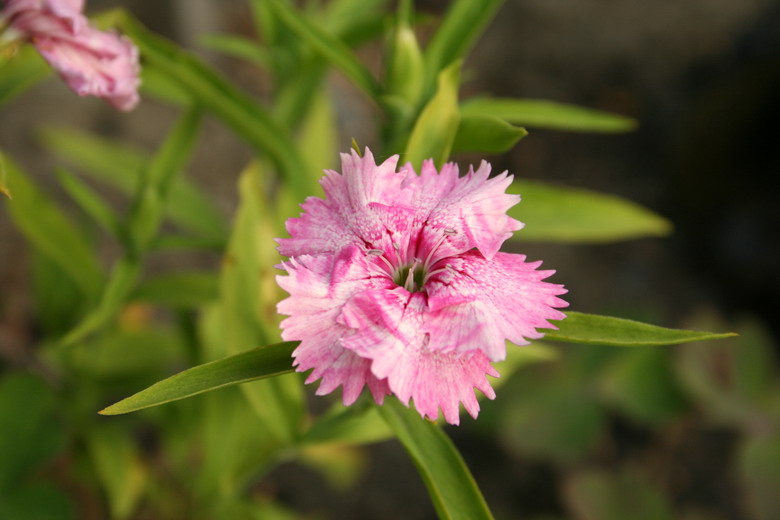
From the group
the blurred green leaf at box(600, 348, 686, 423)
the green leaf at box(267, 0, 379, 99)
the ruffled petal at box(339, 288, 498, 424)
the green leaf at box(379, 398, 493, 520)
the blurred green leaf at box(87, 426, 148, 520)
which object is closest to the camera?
the ruffled petal at box(339, 288, 498, 424)

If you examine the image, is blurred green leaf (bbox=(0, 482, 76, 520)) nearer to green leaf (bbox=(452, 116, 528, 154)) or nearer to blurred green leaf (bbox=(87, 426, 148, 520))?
blurred green leaf (bbox=(87, 426, 148, 520))

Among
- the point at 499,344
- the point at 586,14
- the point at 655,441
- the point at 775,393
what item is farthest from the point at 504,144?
the point at 586,14

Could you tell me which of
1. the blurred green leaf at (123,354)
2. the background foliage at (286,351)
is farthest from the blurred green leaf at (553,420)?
the blurred green leaf at (123,354)

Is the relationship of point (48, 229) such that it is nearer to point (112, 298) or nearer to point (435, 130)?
point (112, 298)

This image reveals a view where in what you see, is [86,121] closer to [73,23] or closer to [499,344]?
[73,23]

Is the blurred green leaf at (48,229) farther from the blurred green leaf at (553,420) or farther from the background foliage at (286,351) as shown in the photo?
the blurred green leaf at (553,420)

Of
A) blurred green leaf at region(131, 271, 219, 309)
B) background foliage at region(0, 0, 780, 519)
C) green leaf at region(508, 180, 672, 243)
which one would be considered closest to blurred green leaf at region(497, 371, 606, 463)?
background foliage at region(0, 0, 780, 519)
